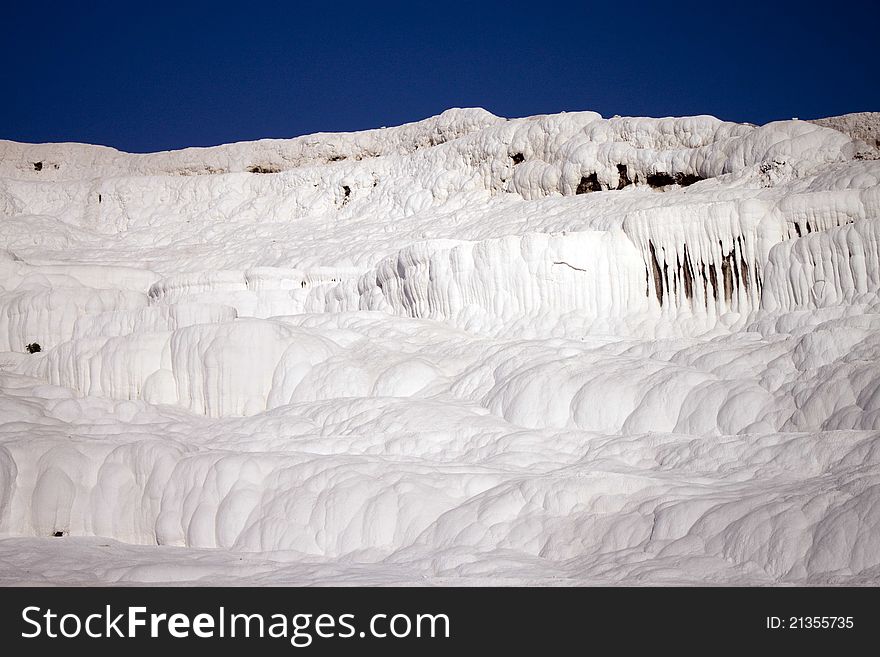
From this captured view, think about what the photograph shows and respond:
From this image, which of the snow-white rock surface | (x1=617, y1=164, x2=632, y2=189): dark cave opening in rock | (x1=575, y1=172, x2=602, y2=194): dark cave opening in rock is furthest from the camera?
(x1=575, y1=172, x2=602, y2=194): dark cave opening in rock

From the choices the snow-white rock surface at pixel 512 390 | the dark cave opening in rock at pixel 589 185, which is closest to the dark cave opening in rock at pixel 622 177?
the snow-white rock surface at pixel 512 390

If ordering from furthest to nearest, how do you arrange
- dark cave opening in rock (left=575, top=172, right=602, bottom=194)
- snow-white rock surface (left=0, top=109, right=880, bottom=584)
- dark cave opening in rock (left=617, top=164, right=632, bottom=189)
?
dark cave opening in rock (left=575, top=172, right=602, bottom=194)
dark cave opening in rock (left=617, top=164, right=632, bottom=189)
snow-white rock surface (left=0, top=109, right=880, bottom=584)

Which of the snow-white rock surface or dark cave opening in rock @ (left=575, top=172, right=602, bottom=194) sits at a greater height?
dark cave opening in rock @ (left=575, top=172, right=602, bottom=194)

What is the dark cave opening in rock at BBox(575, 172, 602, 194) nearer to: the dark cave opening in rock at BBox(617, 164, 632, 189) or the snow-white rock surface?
the snow-white rock surface

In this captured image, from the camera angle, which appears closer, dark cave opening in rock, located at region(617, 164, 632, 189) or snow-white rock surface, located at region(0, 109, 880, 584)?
snow-white rock surface, located at region(0, 109, 880, 584)

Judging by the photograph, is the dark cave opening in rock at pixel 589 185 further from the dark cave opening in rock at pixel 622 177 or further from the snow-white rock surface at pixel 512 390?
the dark cave opening in rock at pixel 622 177

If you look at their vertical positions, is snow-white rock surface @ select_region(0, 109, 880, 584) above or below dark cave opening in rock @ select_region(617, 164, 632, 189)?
below

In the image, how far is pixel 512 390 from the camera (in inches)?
679

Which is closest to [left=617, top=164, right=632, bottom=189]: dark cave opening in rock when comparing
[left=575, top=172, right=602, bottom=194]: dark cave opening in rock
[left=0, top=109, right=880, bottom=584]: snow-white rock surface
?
[left=0, top=109, right=880, bottom=584]: snow-white rock surface

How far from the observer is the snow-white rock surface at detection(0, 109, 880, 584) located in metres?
11.8

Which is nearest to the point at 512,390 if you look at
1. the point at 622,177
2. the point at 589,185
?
the point at 622,177

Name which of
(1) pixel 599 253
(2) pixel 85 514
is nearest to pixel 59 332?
(2) pixel 85 514

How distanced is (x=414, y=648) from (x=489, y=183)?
28315 mm

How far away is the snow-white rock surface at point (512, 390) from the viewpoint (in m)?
11.8
